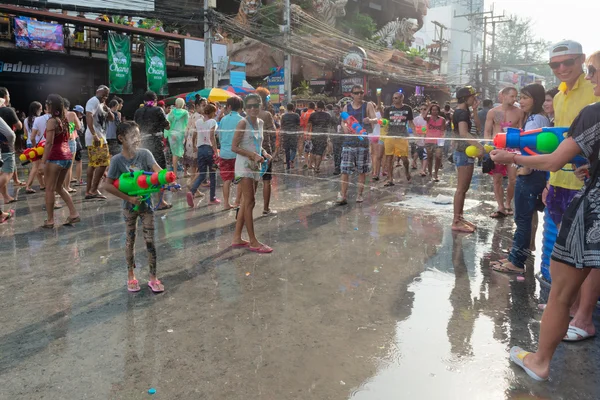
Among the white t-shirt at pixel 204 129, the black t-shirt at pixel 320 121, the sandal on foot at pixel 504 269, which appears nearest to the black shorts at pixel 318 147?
the black t-shirt at pixel 320 121

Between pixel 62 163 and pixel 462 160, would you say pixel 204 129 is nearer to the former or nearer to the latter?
pixel 62 163

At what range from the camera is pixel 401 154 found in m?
10.2

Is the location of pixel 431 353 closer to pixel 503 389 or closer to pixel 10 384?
pixel 503 389

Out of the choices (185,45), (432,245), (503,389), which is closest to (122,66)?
(185,45)

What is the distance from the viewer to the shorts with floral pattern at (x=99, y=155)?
26.7 feet

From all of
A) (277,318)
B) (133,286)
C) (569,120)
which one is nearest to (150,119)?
(133,286)

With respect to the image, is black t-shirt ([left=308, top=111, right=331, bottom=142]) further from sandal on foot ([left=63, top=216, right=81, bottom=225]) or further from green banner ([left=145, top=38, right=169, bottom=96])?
green banner ([left=145, top=38, right=169, bottom=96])

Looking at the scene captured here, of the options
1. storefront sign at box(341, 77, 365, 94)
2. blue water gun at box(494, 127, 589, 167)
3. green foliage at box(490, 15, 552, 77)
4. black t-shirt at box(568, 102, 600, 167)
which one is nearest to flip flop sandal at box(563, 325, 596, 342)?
blue water gun at box(494, 127, 589, 167)

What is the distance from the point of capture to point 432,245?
5.79 meters

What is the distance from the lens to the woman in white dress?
528cm

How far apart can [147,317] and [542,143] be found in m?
3.05

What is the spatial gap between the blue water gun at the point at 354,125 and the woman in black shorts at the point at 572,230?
5.18 meters

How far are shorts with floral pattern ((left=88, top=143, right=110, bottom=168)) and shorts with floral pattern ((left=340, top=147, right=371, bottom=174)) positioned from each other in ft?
13.4

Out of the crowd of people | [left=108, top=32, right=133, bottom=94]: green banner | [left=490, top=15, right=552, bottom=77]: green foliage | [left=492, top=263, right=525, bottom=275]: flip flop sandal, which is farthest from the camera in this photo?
[left=490, top=15, right=552, bottom=77]: green foliage
